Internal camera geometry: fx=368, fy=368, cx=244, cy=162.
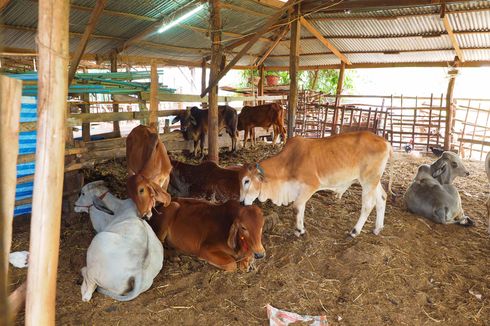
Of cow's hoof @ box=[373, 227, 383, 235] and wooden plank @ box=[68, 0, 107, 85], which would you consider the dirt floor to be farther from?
wooden plank @ box=[68, 0, 107, 85]

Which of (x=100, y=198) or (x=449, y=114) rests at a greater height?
(x=449, y=114)

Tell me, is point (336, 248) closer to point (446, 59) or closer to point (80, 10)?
point (80, 10)

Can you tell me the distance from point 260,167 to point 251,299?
6.52 feet

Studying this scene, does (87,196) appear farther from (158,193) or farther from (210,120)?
(210,120)

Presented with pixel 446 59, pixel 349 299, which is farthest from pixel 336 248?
pixel 446 59

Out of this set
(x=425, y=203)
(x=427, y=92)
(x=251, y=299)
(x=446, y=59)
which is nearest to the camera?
(x=251, y=299)

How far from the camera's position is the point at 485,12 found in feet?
28.2

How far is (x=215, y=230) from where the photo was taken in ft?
13.7

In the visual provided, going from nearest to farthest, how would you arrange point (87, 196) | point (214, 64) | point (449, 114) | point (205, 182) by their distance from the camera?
point (87, 196) < point (205, 182) < point (214, 64) < point (449, 114)

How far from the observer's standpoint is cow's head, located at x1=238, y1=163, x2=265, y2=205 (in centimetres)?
514

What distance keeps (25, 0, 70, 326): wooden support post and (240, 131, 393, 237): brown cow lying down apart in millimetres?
3596

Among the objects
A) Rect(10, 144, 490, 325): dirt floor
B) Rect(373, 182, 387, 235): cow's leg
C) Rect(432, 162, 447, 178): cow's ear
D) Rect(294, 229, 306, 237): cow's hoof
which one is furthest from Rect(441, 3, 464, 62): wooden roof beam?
Rect(294, 229, 306, 237): cow's hoof

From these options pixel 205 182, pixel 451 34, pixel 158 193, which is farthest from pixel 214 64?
A: pixel 451 34

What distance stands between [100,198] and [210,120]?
9.29ft
